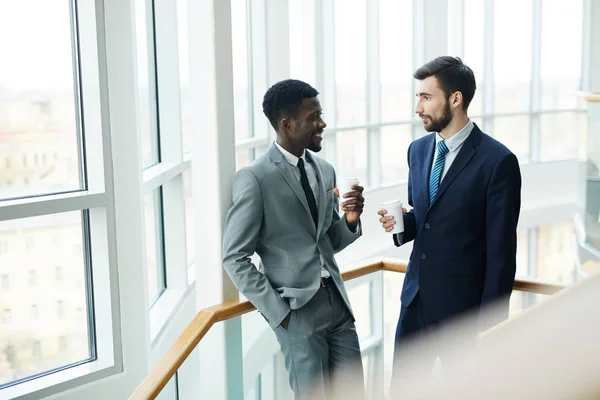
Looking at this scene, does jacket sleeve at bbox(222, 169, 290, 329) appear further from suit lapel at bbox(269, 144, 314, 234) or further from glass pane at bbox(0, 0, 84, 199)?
glass pane at bbox(0, 0, 84, 199)

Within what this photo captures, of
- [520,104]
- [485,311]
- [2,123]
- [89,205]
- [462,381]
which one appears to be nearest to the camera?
[462,381]

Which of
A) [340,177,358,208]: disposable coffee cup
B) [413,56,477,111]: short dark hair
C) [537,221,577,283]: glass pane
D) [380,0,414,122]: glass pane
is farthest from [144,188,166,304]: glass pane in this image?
[537,221,577,283]: glass pane

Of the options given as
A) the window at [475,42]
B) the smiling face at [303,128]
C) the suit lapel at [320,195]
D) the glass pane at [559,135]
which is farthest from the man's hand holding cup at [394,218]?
the glass pane at [559,135]

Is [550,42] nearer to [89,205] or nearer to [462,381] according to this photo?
[89,205]

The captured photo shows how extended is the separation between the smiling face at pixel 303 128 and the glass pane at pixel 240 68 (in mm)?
2849

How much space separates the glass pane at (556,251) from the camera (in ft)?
36.0

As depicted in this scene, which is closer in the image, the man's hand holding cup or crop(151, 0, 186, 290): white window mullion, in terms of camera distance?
the man's hand holding cup

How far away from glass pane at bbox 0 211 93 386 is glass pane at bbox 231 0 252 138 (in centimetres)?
264

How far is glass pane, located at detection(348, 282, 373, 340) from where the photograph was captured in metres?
3.15

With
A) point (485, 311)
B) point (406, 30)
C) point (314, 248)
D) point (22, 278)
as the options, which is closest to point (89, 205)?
point (22, 278)

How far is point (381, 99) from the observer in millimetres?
8453

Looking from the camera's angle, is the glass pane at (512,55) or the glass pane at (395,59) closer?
the glass pane at (395,59)

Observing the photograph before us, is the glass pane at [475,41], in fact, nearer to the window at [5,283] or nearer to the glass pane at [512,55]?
the glass pane at [512,55]

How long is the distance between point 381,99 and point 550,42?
388cm
